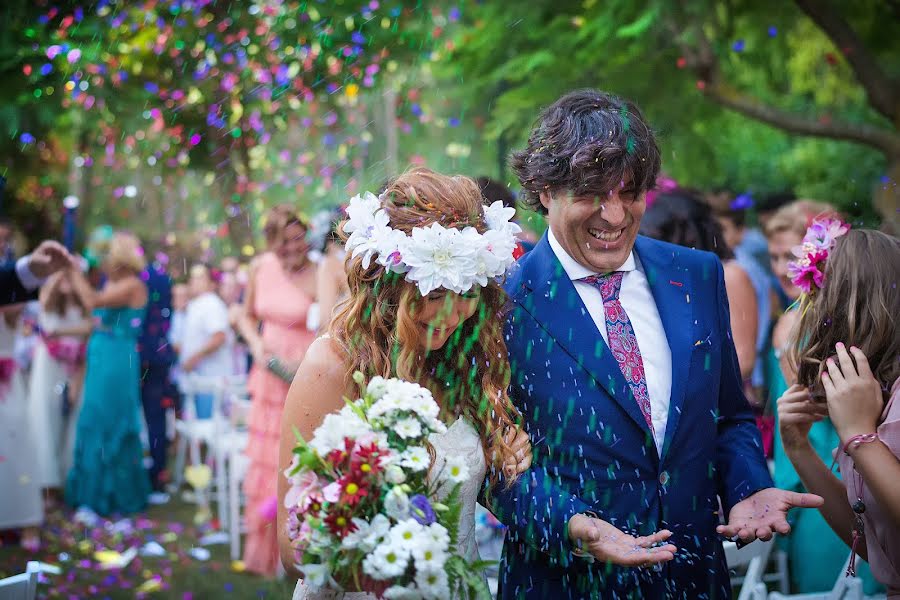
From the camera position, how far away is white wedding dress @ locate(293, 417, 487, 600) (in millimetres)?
2656

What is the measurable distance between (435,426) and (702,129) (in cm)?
690

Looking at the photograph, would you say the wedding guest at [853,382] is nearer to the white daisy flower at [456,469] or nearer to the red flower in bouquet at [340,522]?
the white daisy flower at [456,469]

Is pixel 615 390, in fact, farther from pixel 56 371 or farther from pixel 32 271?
pixel 56 371

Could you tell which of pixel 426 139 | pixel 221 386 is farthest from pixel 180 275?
pixel 221 386

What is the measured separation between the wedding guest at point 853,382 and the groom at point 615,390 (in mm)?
259

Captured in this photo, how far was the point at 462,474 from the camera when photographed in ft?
7.29

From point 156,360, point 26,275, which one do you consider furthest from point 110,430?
point 26,275

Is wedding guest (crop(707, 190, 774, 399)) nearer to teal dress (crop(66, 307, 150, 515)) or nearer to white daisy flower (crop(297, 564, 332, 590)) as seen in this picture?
white daisy flower (crop(297, 564, 332, 590))

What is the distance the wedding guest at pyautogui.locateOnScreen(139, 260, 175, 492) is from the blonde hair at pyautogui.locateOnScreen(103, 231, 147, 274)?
102cm

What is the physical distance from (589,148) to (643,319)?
592mm

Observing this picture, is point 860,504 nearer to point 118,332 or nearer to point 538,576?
point 538,576

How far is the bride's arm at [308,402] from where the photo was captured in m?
2.55

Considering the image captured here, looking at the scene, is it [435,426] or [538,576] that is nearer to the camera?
[435,426]

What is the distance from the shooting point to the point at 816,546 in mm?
4266
